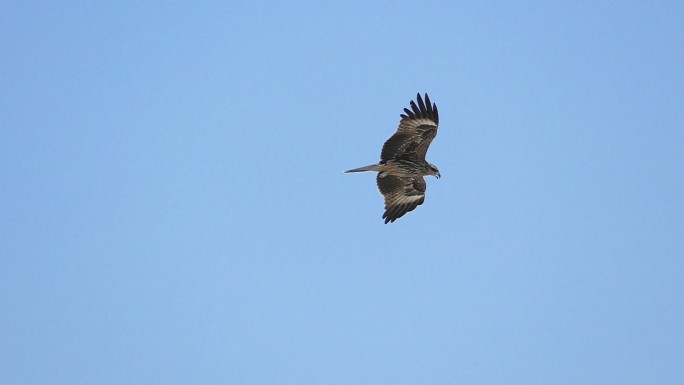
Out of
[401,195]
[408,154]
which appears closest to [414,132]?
[408,154]

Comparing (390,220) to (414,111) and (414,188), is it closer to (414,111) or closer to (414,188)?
(414,188)

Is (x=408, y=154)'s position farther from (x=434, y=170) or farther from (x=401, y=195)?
(x=401, y=195)

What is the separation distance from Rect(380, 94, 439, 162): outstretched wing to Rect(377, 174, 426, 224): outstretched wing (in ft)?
4.68

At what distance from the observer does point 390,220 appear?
33.1 metres

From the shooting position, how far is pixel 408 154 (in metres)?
31.6

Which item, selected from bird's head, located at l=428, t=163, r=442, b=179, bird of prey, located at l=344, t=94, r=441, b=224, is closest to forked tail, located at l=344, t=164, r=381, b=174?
bird of prey, located at l=344, t=94, r=441, b=224

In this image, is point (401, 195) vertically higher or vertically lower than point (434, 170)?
higher

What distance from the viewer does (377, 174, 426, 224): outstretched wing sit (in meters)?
32.8

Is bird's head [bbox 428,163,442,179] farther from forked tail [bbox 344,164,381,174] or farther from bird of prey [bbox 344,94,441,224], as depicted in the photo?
forked tail [bbox 344,164,381,174]

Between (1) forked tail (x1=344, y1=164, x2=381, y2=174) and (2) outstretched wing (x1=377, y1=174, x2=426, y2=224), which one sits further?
(2) outstretched wing (x1=377, y1=174, x2=426, y2=224)

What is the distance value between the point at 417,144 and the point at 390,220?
8.34 ft

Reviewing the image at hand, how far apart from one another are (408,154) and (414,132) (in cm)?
63

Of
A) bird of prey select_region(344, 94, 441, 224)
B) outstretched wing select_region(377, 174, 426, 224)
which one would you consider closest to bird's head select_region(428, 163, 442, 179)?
bird of prey select_region(344, 94, 441, 224)

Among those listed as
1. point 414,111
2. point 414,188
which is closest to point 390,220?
point 414,188
